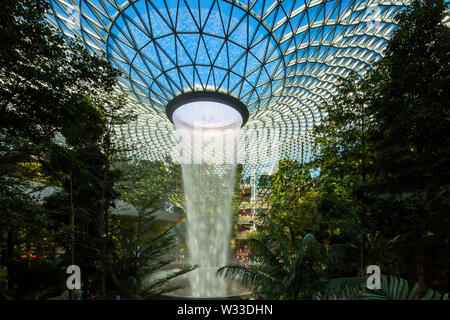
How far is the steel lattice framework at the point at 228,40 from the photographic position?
1591 cm

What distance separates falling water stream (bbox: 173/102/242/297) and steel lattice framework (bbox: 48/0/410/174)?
319 centimetres

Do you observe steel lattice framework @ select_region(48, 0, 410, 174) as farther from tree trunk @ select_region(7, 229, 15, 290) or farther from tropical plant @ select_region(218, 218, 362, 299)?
tropical plant @ select_region(218, 218, 362, 299)

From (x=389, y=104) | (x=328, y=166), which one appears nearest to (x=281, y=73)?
(x=328, y=166)

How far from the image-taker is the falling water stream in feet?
55.9

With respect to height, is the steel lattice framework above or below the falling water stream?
above

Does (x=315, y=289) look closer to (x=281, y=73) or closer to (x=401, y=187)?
(x=401, y=187)

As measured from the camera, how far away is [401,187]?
279 inches

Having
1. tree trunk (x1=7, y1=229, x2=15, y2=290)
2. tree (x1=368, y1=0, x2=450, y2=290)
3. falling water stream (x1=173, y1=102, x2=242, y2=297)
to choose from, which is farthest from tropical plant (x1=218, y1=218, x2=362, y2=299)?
falling water stream (x1=173, y1=102, x2=242, y2=297)

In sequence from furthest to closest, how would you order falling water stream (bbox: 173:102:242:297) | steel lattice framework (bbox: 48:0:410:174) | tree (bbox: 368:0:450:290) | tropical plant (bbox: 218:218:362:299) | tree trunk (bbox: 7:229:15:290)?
1. falling water stream (bbox: 173:102:242:297)
2. steel lattice framework (bbox: 48:0:410:174)
3. tree trunk (bbox: 7:229:15:290)
4. tropical plant (bbox: 218:218:362:299)
5. tree (bbox: 368:0:450:290)

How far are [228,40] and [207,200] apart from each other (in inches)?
701

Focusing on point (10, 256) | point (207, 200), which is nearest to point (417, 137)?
point (10, 256)

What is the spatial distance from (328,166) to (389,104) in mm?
4261
